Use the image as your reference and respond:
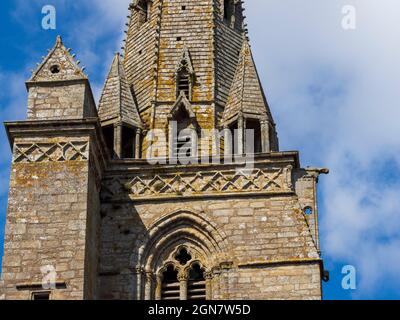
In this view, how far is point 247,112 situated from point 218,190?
1996 millimetres

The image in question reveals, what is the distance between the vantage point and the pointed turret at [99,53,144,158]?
28828 millimetres

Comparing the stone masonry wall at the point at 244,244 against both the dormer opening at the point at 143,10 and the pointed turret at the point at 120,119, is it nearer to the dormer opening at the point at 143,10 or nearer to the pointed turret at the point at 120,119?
the pointed turret at the point at 120,119

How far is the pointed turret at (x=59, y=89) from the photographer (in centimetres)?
2650

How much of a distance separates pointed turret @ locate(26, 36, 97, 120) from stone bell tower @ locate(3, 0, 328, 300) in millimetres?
23

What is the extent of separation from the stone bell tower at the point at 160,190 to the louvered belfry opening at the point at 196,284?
0.08ft

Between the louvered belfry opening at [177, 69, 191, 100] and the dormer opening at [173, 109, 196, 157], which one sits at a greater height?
the louvered belfry opening at [177, 69, 191, 100]

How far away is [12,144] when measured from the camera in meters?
26.1

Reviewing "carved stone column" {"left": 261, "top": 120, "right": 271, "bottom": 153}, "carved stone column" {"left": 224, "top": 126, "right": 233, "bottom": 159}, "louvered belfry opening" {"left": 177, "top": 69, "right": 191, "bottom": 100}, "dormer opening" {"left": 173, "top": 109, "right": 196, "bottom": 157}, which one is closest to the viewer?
"carved stone column" {"left": 261, "top": 120, "right": 271, "bottom": 153}

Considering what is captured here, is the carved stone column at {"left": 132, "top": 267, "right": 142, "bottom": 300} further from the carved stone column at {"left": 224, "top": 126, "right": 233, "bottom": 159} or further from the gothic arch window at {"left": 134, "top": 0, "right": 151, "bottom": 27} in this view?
the gothic arch window at {"left": 134, "top": 0, "right": 151, "bottom": 27}

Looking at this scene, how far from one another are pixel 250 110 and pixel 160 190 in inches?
98.0

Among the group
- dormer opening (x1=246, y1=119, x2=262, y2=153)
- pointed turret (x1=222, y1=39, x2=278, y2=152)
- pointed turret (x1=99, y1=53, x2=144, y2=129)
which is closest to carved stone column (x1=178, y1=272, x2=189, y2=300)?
pointed turret (x1=222, y1=39, x2=278, y2=152)
